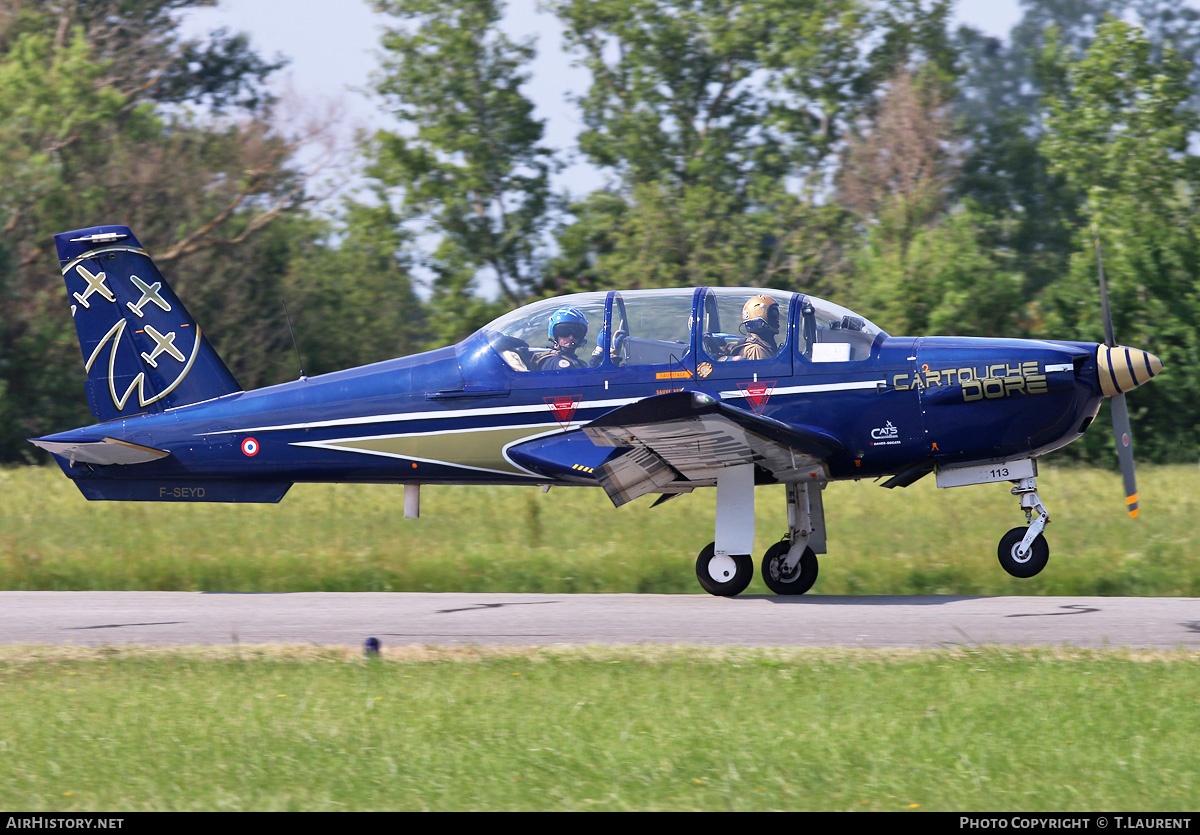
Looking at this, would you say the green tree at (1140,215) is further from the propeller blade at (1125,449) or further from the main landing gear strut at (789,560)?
the main landing gear strut at (789,560)

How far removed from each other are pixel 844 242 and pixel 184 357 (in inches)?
887

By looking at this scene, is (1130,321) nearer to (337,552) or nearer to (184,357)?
(337,552)

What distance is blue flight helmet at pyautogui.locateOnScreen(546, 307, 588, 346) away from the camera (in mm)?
10289

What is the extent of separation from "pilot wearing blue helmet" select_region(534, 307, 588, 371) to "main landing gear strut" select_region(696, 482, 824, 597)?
1994 mm

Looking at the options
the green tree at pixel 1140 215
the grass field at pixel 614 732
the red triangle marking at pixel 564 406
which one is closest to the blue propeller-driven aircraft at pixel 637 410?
the red triangle marking at pixel 564 406

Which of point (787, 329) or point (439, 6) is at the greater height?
point (439, 6)

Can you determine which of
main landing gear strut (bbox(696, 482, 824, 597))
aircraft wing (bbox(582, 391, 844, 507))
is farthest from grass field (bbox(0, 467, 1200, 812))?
aircraft wing (bbox(582, 391, 844, 507))

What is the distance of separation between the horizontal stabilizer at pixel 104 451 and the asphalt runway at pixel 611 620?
125 centimetres

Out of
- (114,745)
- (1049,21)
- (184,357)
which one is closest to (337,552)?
(184,357)

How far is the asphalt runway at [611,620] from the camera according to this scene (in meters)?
8.19

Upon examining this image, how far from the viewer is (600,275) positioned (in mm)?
30422

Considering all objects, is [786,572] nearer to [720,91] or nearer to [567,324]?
[567,324]

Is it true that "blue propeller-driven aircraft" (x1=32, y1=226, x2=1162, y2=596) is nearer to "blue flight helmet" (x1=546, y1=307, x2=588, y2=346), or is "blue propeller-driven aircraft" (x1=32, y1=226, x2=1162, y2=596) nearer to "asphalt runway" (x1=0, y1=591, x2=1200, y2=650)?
"blue flight helmet" (x1=546, y1=307, x2=588, y2=346)

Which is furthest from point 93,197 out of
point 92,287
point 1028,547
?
point 1028,547
